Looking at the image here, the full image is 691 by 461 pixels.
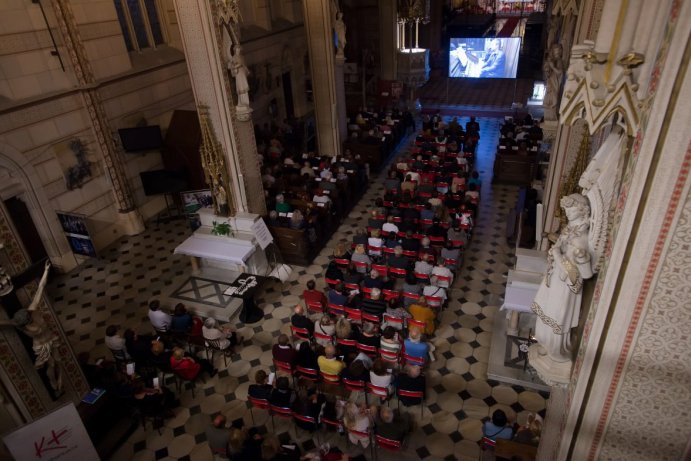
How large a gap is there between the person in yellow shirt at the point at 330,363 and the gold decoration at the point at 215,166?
4674mm

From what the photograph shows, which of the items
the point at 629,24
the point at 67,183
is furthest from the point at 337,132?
the point at 629,24

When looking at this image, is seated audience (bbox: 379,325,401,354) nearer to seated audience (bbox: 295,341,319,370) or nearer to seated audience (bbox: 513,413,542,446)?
seated audience (bbox: 295,341,319,370)

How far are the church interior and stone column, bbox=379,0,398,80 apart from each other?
268 inches

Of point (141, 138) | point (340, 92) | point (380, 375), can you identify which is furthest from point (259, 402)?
point (340, 92)

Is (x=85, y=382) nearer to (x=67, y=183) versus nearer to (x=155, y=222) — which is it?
(x=67, y=183)

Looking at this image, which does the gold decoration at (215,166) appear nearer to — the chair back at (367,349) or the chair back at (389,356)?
the chair back at (367,349)

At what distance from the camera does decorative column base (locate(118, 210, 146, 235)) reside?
1321cm

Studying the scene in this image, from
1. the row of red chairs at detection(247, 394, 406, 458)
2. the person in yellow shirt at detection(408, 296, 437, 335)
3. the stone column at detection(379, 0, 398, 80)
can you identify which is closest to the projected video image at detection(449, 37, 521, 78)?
the stone column at detection(379, 0, 398, 80)

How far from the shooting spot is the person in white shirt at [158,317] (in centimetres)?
884

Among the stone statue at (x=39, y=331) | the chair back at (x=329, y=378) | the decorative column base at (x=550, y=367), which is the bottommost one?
the chair back at (x=329, y=378)

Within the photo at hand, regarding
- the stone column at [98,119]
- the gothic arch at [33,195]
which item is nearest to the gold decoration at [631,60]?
the gothic arch at [33,195]

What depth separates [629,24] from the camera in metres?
2.86

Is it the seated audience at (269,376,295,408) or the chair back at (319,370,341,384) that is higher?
the seated audience at (269,376,295,408)

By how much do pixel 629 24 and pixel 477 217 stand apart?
A: 1070cm
